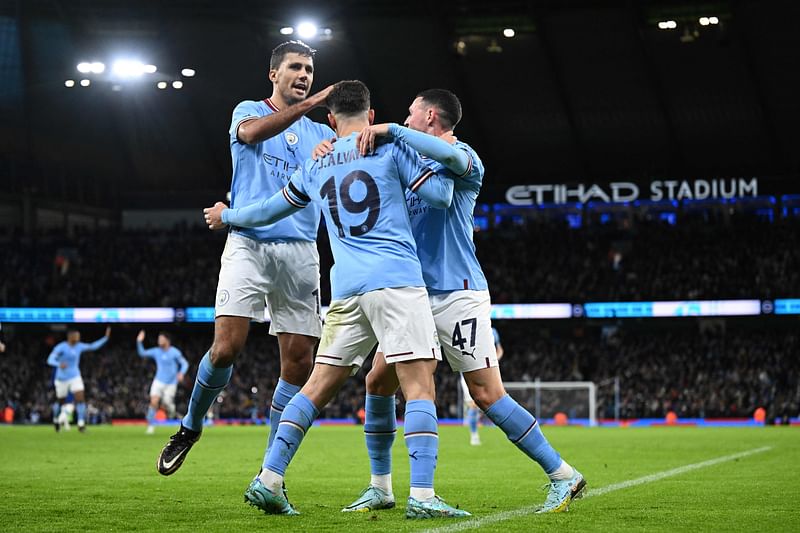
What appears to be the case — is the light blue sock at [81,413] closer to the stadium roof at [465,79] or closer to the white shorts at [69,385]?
the white shorts at [69,385]

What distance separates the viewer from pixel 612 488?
28.1ft

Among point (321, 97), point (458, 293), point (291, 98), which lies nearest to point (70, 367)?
point (291, 98)

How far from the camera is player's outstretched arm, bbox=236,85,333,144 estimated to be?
6.84 metres

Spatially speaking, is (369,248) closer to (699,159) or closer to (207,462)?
(207,462)

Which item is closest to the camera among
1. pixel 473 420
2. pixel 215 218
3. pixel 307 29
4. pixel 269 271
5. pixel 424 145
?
pixel 424 145

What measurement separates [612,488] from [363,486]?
6.75ft

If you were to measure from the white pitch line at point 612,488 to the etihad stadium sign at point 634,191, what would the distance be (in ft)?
83.5

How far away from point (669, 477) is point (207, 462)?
5.60 metres

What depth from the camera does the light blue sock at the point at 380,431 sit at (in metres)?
6.90

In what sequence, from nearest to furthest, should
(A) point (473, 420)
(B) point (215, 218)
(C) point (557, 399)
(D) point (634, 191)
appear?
1. (B) point (215, 218)
2. (A) point (473, 420)
3. (C) point (557, 399)
4. (D) point (634, 191)

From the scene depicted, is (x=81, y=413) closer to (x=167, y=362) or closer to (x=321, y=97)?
(x=167, y=362)

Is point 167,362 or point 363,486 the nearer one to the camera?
point 363,486

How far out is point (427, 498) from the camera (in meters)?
6.00

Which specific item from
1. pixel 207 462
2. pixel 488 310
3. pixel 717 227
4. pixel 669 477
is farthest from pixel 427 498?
pixel 717 227
